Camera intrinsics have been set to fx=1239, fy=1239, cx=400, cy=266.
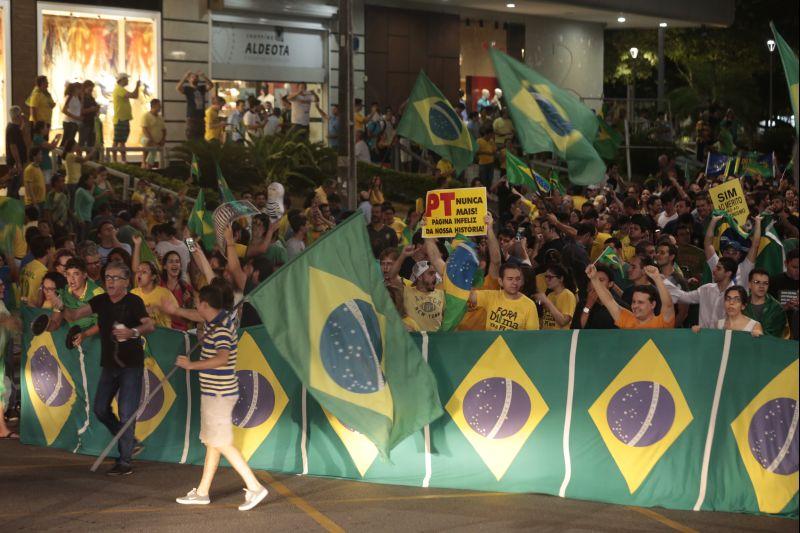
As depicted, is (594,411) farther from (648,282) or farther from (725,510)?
(648,282)

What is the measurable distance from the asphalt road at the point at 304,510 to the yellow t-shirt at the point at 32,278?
292 cm

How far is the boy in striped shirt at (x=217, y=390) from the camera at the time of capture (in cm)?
892

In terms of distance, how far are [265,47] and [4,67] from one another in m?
7.10

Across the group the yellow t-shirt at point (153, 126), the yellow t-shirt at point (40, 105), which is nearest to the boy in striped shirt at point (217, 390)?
the yellow t-shirt at point (40, 105)

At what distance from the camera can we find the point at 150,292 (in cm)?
1104

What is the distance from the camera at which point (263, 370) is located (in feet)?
33.2

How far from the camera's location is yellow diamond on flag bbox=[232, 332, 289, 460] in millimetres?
10094

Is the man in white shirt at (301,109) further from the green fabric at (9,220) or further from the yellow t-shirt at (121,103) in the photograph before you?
the green fabric at (9,220)

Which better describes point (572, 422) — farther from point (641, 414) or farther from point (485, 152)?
point (485, 152)

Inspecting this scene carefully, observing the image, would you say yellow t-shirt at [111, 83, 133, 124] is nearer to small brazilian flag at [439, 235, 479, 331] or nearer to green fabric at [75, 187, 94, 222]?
green fabric at [75, 187, 94, 222]

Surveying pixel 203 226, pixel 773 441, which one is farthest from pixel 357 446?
pixel 203 226

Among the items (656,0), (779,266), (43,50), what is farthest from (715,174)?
(656,0)

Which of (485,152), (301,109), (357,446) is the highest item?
(301,109)

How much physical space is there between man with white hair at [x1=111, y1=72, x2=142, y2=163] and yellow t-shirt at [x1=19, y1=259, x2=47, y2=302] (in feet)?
40.9
